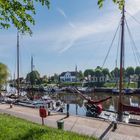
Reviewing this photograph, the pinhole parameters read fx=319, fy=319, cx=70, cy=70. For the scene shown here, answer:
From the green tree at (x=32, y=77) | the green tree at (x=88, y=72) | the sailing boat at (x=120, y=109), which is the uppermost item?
the green tree at (x=88, y=72)

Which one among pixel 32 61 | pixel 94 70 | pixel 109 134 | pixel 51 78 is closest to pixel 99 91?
pixel 32 61

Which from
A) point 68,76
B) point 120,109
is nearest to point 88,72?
point 68,76

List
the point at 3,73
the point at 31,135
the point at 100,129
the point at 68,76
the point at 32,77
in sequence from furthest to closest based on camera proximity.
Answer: the point at 68,76, the point at 32,77, the point at 3,73, the point at 100,129, the point at 31,135

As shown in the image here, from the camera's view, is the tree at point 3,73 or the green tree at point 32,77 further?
the green tree at point 32,77

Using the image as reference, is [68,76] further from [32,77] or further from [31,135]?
[31,135]

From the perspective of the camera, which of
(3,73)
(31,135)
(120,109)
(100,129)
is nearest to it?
(31,135)

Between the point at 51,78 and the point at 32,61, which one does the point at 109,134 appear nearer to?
the point at 32,61

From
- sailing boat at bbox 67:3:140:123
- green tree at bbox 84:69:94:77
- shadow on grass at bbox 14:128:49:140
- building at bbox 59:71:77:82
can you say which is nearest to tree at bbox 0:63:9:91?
sailing boat at bbox 67:3:140:123

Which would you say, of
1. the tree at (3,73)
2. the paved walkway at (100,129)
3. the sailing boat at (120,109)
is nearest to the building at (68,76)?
the tree at (3,73)

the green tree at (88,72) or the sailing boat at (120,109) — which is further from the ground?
the green tree at (88,72)

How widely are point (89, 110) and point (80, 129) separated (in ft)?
70.3

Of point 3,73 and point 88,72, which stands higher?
point 88,72

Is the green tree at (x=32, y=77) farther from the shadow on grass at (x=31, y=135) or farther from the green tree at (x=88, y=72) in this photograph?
the shadow on grass at (x=31, y=135)

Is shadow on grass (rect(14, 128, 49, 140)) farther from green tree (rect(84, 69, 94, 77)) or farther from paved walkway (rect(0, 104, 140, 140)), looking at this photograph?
green tree (rect(84, 69, 94, 77))
